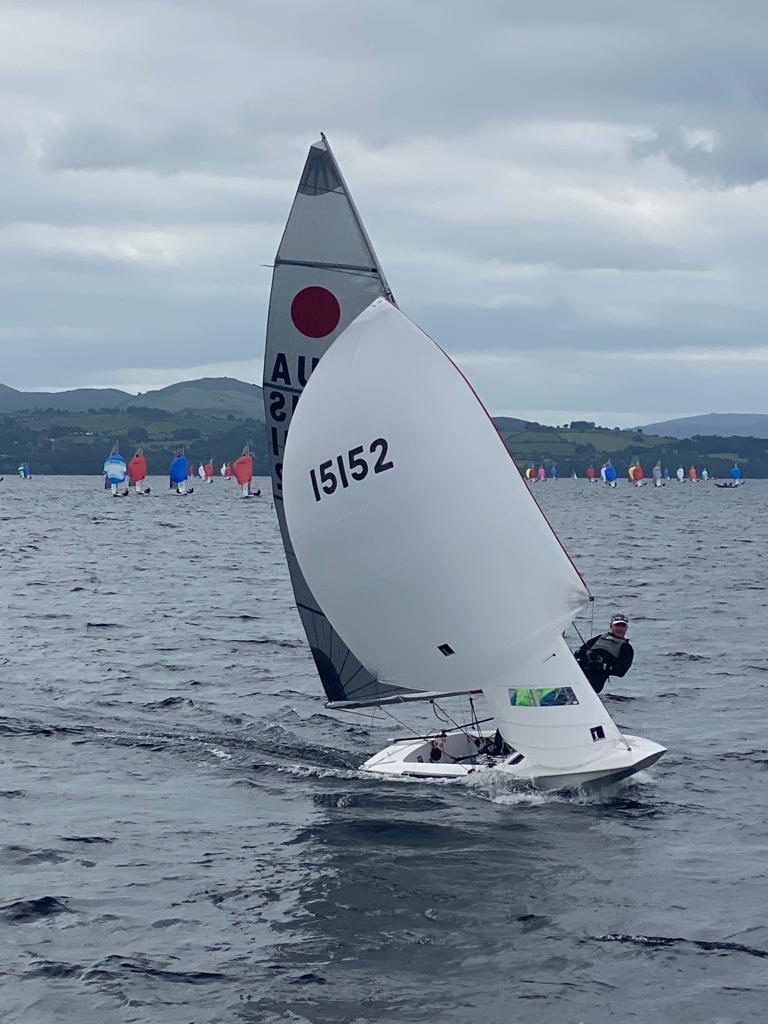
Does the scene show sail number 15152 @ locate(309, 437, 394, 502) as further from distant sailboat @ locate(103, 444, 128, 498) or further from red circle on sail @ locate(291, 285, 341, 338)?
distant sailboat @ locate(103, 444, 128, 498)

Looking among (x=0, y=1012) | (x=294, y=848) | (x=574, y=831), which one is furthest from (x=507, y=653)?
(x=0, y=1012)

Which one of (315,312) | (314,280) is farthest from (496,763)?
(314,280)

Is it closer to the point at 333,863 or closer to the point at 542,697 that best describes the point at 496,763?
the point at 542,697

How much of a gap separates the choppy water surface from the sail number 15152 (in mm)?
4022

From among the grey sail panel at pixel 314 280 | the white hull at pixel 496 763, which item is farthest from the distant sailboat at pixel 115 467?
the grey sail panel at pixel 314 280

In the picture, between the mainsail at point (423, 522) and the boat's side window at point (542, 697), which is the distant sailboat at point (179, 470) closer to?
the mainsail at point (423, 522)

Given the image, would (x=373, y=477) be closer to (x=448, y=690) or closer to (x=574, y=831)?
(x=448, y=690)

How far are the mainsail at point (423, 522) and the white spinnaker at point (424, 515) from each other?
0.02 m

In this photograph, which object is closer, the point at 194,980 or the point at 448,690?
the point at 194,980

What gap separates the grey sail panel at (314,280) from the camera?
18.0m

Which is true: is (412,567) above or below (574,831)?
above

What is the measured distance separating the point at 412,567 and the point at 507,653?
5.30ft

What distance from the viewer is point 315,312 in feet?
60.0

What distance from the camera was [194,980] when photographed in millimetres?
12273
